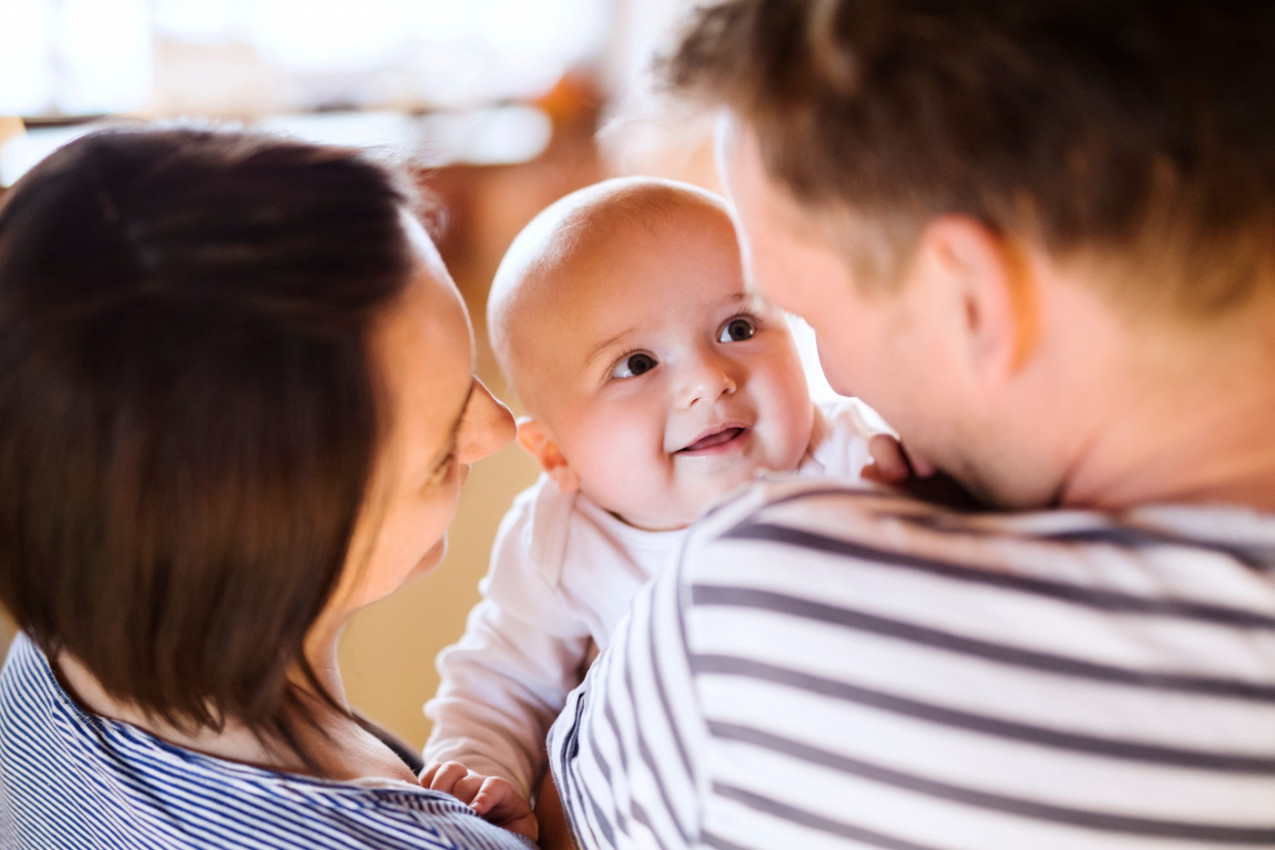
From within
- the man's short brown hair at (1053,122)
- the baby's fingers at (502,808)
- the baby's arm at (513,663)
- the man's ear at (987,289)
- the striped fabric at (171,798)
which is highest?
the man's short brown hair at (1053,122)

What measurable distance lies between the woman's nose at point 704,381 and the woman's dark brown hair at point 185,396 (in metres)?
0.43

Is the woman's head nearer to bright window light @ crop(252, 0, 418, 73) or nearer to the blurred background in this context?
the blurred background

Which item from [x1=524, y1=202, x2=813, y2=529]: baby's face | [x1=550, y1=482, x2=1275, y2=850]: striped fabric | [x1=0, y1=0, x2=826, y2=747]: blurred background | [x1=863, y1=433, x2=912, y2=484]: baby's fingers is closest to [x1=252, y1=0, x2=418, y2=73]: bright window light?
[x1=0, y1=0, x2=826, y2=747]: blurred background

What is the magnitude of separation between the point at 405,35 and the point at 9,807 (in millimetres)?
4253

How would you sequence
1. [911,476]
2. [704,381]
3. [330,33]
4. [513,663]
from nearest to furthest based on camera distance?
1. [911,476]
2. [704,381]
3. [513,663]
4. [330,33]

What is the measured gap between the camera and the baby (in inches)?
43.9

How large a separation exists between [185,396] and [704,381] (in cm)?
58

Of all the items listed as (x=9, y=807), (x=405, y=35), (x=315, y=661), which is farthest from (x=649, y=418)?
(x=405, y=35)

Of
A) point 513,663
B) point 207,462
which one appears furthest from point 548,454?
point 207,462

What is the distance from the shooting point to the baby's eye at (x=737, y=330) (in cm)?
115

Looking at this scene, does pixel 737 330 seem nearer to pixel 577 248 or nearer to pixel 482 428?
pixel 577 248

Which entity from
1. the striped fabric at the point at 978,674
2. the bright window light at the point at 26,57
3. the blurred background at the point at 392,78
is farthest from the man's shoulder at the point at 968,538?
the bright window light at the point at 26,57

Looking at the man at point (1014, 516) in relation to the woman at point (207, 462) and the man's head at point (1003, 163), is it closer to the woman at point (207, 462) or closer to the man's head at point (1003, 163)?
the man's head at point (1003, 163)

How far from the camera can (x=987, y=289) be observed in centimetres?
58
